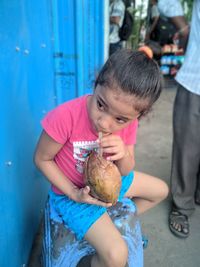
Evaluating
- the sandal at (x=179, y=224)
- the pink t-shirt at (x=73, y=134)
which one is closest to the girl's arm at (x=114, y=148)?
the pink t-shirt at (x=73, y=134)

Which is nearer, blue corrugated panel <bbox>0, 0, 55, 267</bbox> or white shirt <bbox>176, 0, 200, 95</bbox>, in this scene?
blue corrugated panel <bbox>0, 0, 55, 267</bbox>

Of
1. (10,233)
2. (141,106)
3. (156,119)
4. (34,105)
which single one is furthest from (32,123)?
(156,119)

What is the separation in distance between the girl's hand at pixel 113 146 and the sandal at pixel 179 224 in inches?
44.1

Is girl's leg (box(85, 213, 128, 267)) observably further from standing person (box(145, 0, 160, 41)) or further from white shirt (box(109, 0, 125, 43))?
standing person (box(145, 0, 160, 41))

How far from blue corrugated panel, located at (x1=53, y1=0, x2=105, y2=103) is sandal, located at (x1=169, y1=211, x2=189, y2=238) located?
3.80 feet

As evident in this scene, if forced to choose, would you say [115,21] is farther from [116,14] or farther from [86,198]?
[86,198]

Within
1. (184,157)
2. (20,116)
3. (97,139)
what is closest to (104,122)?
(97,139)

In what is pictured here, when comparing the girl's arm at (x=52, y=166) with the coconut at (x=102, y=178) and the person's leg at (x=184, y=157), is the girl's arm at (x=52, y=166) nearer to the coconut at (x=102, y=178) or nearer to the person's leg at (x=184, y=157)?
the coconut at (x=102, y=178)

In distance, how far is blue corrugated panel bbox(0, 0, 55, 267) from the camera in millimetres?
1292

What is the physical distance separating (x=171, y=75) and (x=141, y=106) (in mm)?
4619

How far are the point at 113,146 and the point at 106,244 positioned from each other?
16.4 inches

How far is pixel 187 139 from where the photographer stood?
2127mm

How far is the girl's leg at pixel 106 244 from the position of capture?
1345mm

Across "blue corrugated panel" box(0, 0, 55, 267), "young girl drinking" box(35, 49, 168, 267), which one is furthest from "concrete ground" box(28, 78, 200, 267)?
"young girl drinking" box(35, 49, 168, 267)
